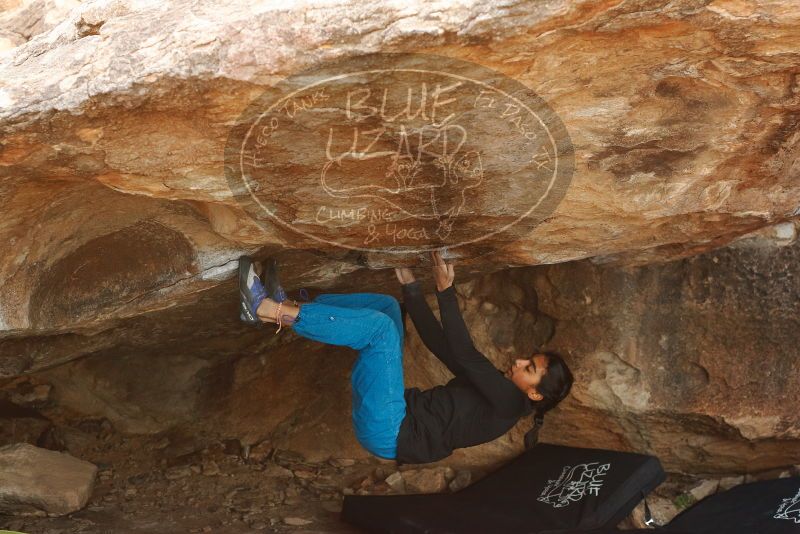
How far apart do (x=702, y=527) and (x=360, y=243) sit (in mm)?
1908

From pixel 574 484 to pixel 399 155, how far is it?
1.88 meters

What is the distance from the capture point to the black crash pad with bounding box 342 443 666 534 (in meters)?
3.63

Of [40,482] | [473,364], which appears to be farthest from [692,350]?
[40,482]

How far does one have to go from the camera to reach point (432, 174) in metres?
2.81

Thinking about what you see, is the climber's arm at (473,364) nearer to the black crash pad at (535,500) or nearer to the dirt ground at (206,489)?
the black crash pad at (535,500)

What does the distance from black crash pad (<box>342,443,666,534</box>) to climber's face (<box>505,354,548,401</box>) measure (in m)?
0.48

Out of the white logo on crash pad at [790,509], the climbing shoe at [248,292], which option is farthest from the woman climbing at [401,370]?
the white logo on crash pad at [790,509]

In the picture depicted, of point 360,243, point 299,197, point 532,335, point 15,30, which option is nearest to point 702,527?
point 532,335

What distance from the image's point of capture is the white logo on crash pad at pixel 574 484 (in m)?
3.74

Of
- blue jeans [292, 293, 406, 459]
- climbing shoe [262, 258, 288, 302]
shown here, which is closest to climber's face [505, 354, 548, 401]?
blue jeans [292, 293, 406, 459]

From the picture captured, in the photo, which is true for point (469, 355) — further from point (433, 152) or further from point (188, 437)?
point (188, 437)

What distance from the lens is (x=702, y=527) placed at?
3.68 meters

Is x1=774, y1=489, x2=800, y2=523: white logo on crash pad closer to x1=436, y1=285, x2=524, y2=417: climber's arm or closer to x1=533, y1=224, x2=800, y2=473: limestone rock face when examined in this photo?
x1=533, y1=224, x2=800, y2=473: limestone rock face

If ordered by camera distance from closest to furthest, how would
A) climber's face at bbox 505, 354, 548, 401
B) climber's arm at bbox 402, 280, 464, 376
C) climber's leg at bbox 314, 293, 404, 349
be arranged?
climber's arm at bbox 402, 280, 464, 376 → climber's leg at bbox 314, 293, 404, 349 → climber's face at bbox 505, 354, 548, 401
